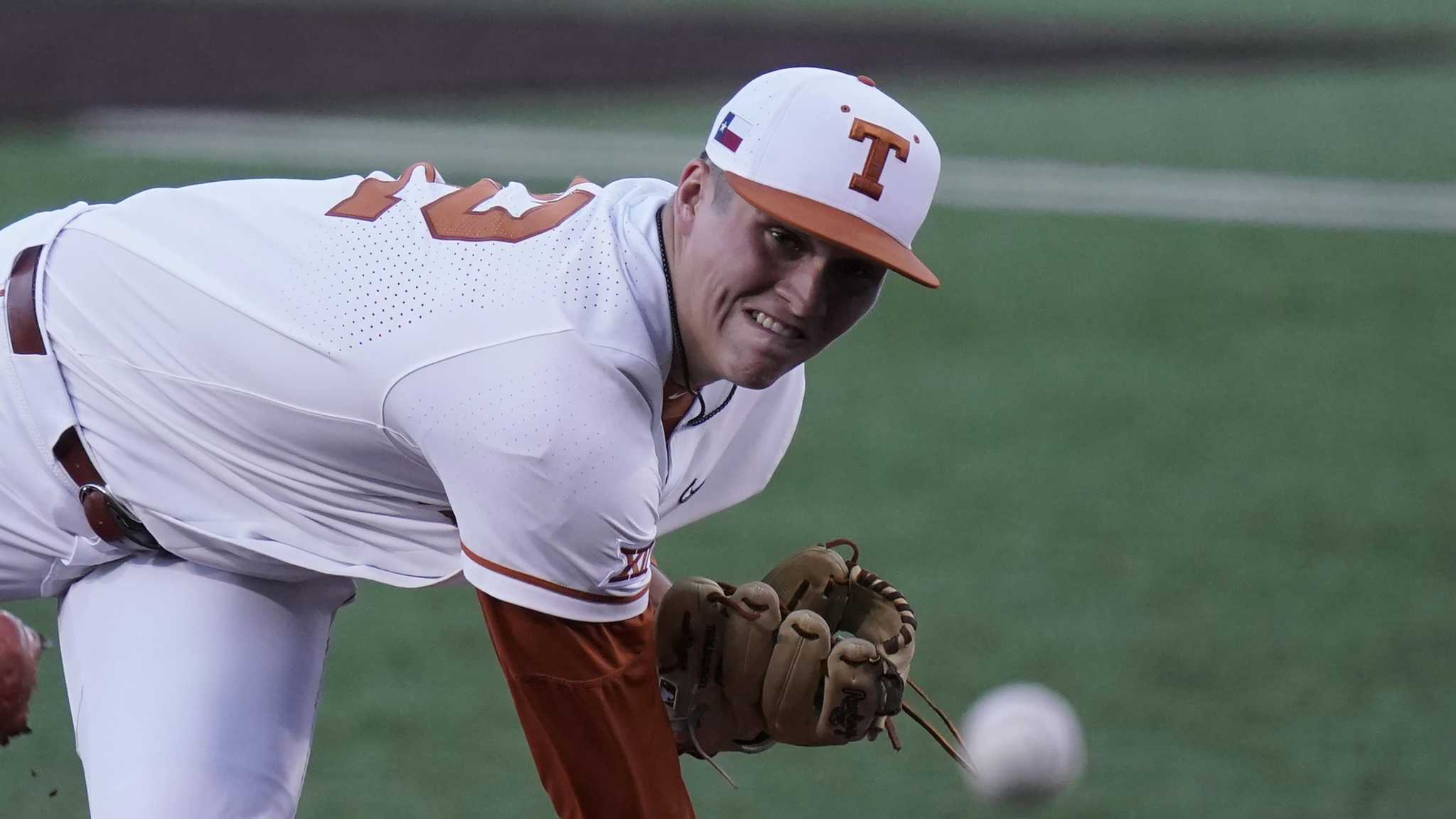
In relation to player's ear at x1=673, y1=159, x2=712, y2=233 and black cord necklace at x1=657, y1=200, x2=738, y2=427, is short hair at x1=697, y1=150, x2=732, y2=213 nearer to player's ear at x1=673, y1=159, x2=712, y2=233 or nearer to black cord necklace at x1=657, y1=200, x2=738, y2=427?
player's ear at x1=673, y1=159, x2=712, y2=233

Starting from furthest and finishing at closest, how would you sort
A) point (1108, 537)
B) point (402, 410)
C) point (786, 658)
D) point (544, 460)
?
point (1108, 537) → point (786, 658) → point (402, 410) → point (544, 460)

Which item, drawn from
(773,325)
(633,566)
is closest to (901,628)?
(633,566)

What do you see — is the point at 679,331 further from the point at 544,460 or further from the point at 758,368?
the point at 544,460

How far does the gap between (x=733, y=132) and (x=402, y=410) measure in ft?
1.96

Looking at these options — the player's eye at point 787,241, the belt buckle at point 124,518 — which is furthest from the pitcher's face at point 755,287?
the belt buckle at point 124,518

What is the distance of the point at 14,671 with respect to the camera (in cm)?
285

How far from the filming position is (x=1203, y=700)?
482 cm

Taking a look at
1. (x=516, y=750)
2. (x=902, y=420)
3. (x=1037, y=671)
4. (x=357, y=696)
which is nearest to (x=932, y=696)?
(x=1037, y=671)

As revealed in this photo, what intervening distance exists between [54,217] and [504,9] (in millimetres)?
13847

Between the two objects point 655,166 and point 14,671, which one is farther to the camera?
point 655,166

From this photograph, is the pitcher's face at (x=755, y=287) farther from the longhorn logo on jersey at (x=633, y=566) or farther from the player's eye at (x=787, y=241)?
the longhorn logo on jersey at (x=633, y=566)

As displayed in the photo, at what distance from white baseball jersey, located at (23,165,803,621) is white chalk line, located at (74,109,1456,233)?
726 cm

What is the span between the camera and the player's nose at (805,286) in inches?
97.5

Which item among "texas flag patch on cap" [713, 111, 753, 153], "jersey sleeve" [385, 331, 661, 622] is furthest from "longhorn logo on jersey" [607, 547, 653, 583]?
"texas flag patch on cap" [713, 111, 753, 153]
